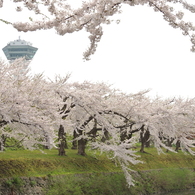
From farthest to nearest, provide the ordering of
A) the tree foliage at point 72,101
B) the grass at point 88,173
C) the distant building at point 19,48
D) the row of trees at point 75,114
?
the distant building at point 19,48
the grass at point 88,173
the row of trees at point 75,114
the tree foliage at point 72,101

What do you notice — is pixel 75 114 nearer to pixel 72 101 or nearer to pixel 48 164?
pixel 72 101

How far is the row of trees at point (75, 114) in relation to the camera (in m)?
13.5

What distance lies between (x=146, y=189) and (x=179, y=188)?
4845 mm

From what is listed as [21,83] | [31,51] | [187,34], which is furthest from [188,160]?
[31,51]

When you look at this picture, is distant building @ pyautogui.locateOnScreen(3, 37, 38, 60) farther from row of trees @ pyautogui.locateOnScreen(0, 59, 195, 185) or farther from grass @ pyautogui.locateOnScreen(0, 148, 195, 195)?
grass @ pyautogui.locateOnScreen(0, 148, 195, 195)

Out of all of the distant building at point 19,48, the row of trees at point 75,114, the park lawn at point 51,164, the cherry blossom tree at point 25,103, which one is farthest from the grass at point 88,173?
the distant building at point 19,48

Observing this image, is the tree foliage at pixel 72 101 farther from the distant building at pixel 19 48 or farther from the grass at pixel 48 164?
the distant building at pixel 19 48

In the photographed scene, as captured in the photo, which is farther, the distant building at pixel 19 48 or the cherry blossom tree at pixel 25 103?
the distant building at pixel 19 48

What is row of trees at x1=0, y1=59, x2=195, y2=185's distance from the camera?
530 inches

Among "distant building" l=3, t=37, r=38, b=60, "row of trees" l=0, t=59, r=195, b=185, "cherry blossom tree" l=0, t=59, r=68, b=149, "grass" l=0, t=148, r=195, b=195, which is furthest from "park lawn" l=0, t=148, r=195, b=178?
"distant building" l=3, t=37, r=38, b=60

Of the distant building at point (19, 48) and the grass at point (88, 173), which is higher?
the distant building at point (19, 48)

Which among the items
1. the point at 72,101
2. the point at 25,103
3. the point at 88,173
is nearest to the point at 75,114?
the point at 72,101

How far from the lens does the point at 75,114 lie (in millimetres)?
22828

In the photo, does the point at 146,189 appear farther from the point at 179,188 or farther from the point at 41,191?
the point at 41,191
